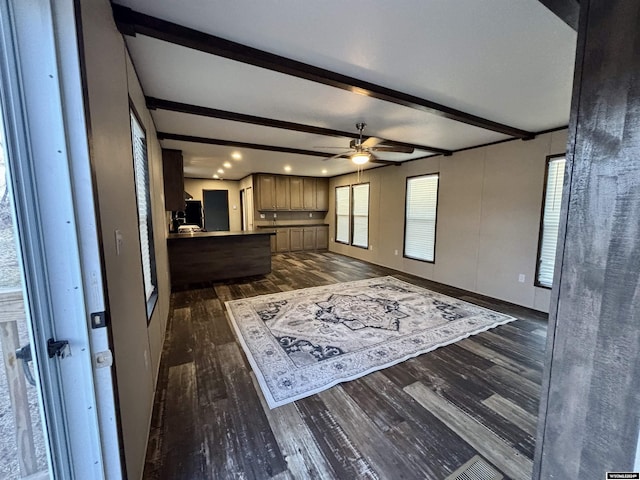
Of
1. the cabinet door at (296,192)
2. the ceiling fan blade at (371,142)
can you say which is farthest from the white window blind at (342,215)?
the ceiling fan blade at (371,142)

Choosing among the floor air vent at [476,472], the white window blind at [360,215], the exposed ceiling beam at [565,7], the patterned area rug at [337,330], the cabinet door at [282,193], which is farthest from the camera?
the cabinet door at [282,193]

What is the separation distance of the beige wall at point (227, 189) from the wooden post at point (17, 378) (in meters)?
8.30

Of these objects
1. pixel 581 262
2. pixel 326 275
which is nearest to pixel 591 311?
pixel 581 262

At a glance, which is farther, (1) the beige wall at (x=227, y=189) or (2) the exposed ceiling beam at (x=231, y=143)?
(1) the beige wall at (x=227, y=189)

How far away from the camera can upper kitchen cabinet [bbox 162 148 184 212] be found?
4.38m

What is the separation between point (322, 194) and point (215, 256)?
4426mm

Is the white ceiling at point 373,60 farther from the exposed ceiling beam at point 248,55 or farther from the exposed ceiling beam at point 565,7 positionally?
the exposed ceiling beam at point 565,7

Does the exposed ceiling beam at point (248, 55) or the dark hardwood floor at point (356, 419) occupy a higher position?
the exposed ceiling beam at point (248, 55)

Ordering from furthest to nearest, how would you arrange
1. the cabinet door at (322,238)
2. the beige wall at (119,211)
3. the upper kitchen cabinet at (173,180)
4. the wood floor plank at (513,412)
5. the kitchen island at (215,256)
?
the cabinet door at (322,238), the kitchen island at (215,256), the upper kitchen cabinet at (173,180), the wood floor plank at (513,412), the beige wall at (119,211)

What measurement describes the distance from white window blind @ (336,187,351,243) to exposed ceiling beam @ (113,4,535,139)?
200 inches

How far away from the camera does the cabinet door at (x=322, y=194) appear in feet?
27.3

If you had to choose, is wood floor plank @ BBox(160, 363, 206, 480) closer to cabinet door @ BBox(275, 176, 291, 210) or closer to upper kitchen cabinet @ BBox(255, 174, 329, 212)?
upper kitchen cabinet @ BBox(255, 174, 329, 212)

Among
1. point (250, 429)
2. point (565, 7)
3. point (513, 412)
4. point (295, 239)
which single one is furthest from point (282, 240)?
point (565, 7)

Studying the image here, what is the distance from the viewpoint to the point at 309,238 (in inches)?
332
